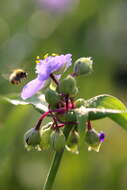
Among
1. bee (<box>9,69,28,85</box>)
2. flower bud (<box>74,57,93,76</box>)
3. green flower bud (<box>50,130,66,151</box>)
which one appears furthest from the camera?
bee (<box>9,69,28,85</box>)

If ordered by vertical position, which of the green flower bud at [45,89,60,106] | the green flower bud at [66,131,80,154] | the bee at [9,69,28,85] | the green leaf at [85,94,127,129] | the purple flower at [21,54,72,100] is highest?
the bee at [9,69,28,85]

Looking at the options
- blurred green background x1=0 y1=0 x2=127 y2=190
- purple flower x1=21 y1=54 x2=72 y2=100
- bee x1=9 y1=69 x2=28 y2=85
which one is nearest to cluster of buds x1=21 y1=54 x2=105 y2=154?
purple flower x1=21 y1=54 x2=72 y2=100

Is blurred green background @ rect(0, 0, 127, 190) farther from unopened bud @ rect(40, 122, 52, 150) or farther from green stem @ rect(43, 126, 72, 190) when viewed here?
green stem @ rect(43, 126, 72, 190)

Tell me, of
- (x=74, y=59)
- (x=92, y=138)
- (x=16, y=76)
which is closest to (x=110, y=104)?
(x=92, y=138)

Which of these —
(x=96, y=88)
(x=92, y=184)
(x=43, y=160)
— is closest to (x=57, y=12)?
(x=96, y=88)

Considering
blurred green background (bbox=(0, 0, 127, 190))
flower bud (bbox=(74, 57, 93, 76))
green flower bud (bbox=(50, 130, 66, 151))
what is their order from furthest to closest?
blurred green background (bbox=(0, 0, 127, 190)) < flower bud (bbox=(74, 57, 93, 76)) < green flower bud (bbox=(50, 130, 66, 151))

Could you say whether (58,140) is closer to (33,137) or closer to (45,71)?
(33,137)

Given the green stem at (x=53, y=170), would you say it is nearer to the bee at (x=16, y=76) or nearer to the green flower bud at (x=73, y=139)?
the green flower bud at (x=73, y=139)

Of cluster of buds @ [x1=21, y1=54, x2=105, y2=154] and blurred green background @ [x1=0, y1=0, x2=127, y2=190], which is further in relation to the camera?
blurred green background @ [x1=0, y1=0, x2=127, y2=190]

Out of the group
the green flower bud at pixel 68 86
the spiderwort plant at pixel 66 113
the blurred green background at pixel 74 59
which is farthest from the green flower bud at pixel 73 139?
the blurred green background at pixel 74 59
